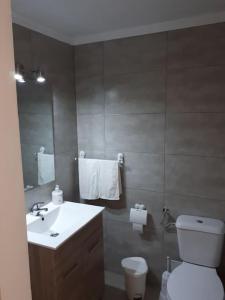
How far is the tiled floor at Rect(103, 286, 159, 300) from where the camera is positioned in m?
2.29

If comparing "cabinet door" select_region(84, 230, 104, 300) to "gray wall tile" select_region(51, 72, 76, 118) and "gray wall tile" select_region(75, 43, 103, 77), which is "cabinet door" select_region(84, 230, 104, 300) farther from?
"gray wall tile" select_region(75, 43, 103, 77)

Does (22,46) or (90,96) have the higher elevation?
(22,46)

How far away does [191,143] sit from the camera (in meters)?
2.14

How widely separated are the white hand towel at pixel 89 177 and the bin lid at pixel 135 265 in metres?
0.67

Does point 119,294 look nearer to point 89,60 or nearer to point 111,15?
point 89,60

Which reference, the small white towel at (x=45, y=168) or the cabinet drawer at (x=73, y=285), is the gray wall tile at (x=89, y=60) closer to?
the small white towel at (x=45, y=168)

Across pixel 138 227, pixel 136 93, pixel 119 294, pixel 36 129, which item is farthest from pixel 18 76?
pixel 119 294

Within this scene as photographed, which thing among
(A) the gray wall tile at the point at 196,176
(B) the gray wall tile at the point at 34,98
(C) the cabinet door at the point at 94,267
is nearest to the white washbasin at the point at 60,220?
(C) the cabinet door at the point at 94,267

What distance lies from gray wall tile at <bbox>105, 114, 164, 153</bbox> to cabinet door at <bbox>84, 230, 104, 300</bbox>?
2.74 ft

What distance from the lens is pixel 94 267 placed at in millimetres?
2023

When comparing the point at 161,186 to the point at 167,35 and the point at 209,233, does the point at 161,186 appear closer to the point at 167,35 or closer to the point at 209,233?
the point at 209,233

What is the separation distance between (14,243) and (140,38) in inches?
80.6

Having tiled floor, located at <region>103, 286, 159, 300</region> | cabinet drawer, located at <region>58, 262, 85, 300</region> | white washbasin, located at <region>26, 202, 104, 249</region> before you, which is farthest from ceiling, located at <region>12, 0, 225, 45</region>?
tiled floor, located at <region>103, 286, 159, 300</region>

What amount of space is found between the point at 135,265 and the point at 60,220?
2.75 feet
